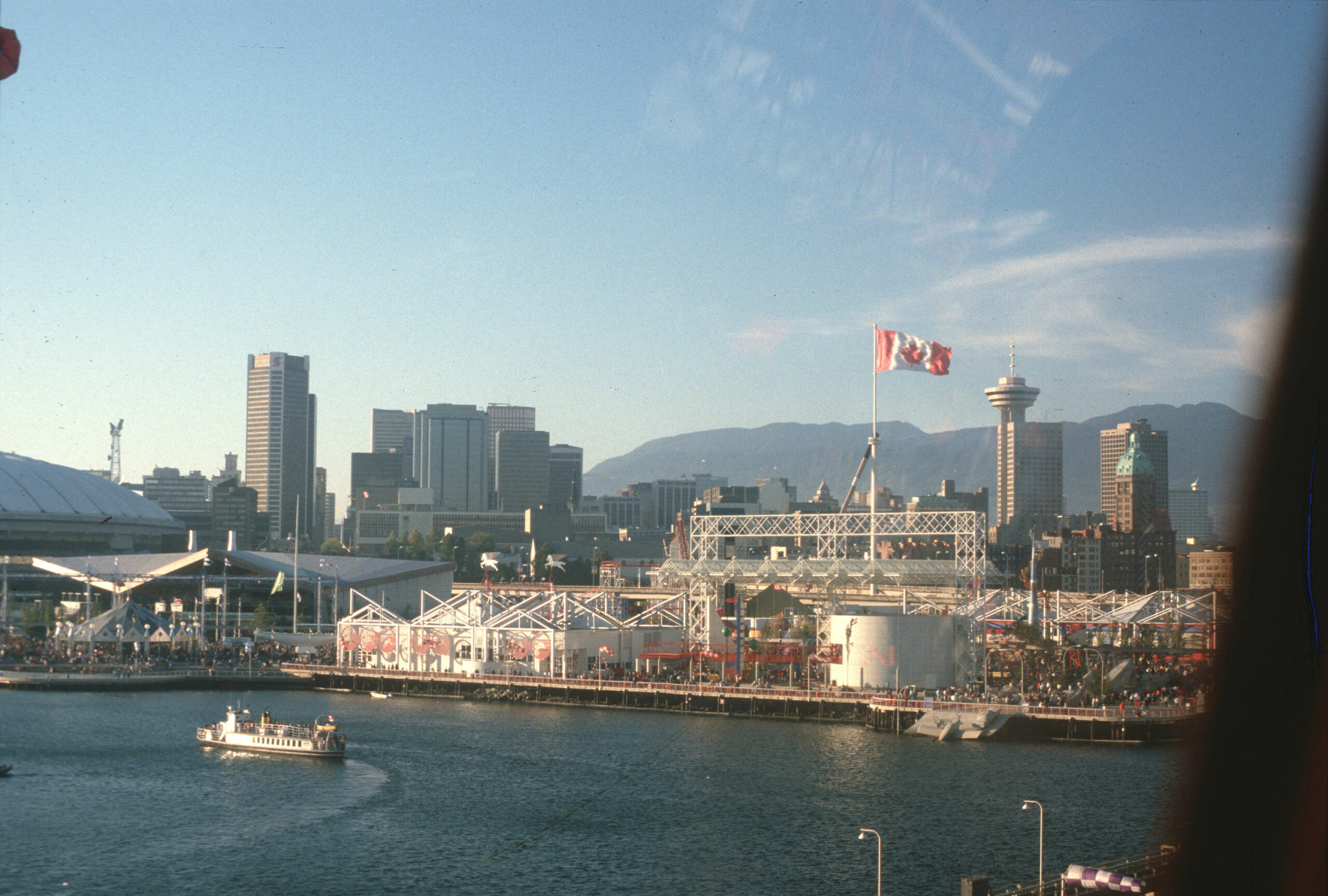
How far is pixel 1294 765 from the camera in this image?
15586 millimetres

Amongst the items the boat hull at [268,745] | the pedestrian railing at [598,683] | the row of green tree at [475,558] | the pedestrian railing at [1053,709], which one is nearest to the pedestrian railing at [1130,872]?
the boat hull at [268,745]

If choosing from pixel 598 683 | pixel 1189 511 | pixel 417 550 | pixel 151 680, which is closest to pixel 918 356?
pixel 598 683

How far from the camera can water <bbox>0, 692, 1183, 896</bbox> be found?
31031 mm

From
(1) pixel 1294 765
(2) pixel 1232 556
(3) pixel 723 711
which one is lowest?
(3) pixel 723 711

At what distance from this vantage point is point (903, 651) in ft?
207

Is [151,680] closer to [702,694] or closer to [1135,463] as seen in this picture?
[702,694]

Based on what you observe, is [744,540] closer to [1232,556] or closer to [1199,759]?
[1199,759]

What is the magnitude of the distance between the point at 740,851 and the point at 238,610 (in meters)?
70.8

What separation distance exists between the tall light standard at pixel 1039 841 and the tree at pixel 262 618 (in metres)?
68.6

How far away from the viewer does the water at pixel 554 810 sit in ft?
102

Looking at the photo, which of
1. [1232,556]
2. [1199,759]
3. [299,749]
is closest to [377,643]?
[299,749]

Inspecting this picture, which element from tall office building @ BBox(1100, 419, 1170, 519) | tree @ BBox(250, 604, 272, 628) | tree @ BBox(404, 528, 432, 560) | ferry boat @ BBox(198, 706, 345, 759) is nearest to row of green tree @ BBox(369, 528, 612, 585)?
tree @ BBox(404, 528, 432, 560)

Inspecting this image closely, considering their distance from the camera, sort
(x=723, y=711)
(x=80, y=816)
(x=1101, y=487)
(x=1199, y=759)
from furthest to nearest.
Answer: (x=1101, y=487) → (x=723, y=711) → (x=80, y=816) → (x=1199, y=759)

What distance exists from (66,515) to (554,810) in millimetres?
84790
